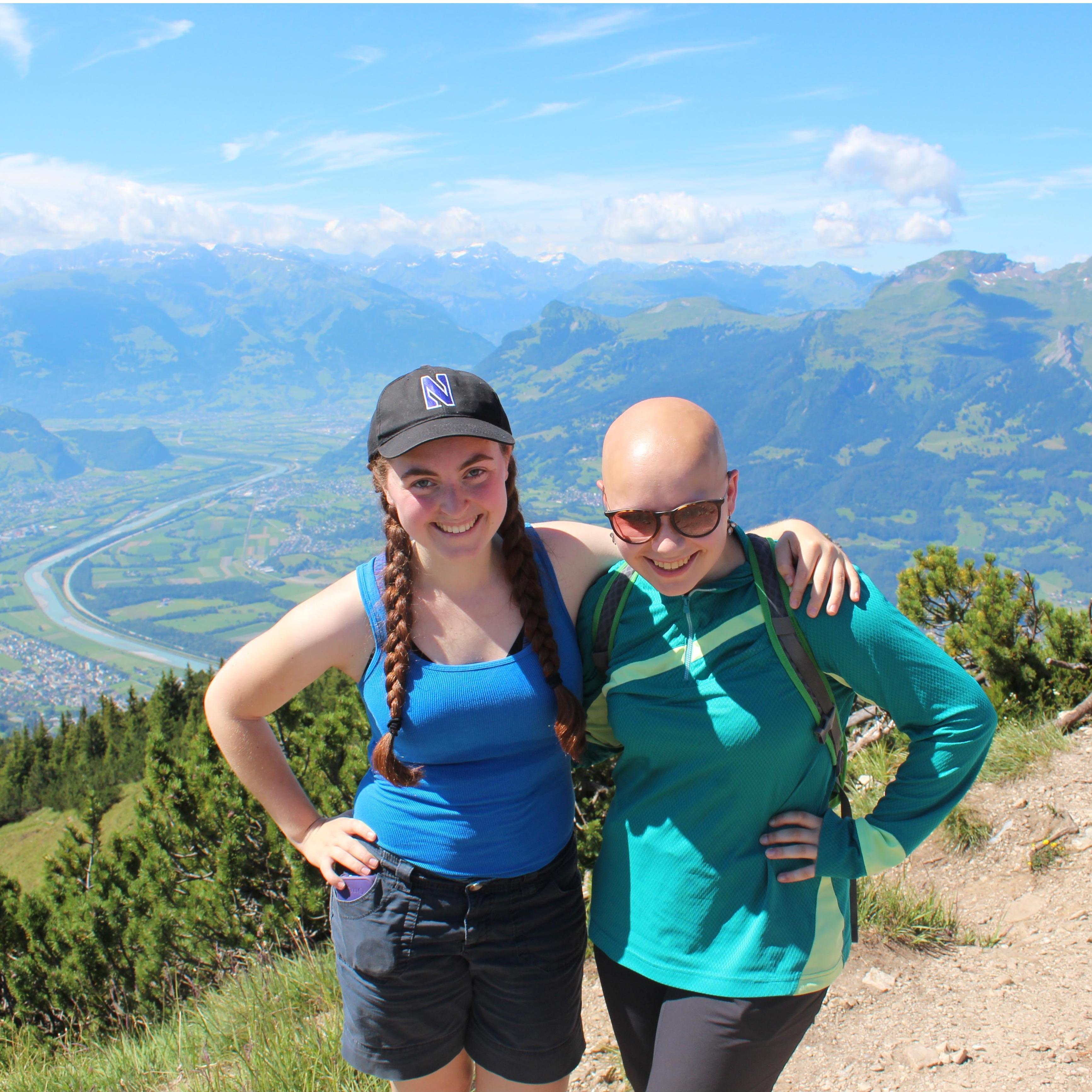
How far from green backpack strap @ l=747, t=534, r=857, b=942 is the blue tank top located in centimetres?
54

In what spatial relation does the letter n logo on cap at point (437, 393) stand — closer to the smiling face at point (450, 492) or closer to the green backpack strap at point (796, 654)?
the smiling face at point (450, 492)

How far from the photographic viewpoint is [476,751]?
215cm

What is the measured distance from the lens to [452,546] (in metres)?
2.17

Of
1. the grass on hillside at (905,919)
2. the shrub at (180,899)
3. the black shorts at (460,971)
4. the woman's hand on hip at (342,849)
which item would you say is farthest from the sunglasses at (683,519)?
the shrub at (180,899)

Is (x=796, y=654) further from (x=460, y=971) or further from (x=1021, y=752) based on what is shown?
(x=1021, y=752)

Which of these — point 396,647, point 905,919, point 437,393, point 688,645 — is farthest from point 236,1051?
point 905,919

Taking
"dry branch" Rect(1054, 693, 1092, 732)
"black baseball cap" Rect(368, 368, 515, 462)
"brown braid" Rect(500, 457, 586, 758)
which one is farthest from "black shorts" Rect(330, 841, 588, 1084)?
"dry branch" Rect(1054, 693, 1092, 732)

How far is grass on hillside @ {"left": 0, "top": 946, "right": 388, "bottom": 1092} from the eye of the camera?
10.4 feet

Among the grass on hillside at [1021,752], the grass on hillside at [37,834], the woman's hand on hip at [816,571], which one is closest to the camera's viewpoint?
the woman's hand on hip at [816,571]

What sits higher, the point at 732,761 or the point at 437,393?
the point at 437,393

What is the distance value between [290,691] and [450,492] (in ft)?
2.37

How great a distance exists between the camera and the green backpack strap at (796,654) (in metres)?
1.90

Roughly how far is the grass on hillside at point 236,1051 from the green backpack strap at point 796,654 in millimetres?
2308

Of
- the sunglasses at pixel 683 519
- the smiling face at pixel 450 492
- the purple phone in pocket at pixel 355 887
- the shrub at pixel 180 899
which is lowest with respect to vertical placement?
the shrub at pixel 180 899
